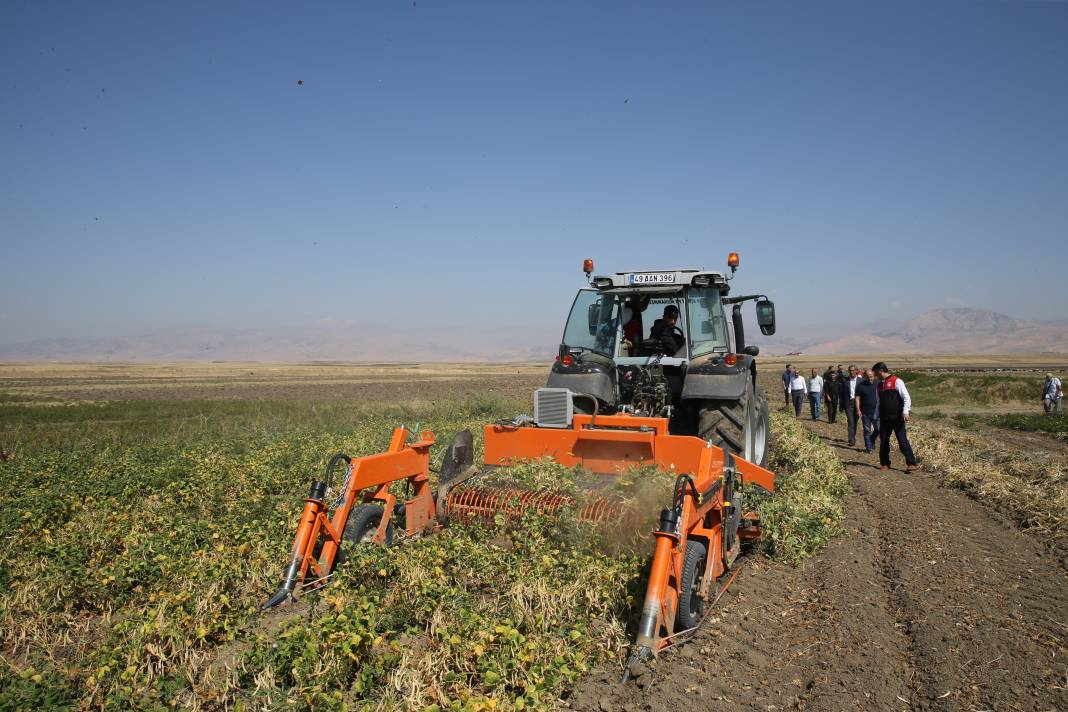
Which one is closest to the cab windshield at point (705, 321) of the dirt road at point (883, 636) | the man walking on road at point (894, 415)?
the dirt road at point (883, 636)

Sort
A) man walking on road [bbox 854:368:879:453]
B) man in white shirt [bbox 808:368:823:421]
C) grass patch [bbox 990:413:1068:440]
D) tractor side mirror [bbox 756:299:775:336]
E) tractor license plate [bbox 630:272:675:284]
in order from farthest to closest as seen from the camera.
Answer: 1. man in white shirt [bbox 808:368:823:421]
2. grass patch [bbox 990:413:1068:440]
3. man walking on road [bbox 854:368:879:453]
4. tractor side mirror [bbox 756:299:775:336]
5. tractor license plate [bbox 630:272:675:284]

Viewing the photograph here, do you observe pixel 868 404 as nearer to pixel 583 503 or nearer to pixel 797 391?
pixel 797 391

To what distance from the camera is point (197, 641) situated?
4.43 metres

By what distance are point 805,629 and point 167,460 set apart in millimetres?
8896

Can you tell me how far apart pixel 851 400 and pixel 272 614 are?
43.5ft

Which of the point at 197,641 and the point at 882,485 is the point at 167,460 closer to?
the point at 197,641

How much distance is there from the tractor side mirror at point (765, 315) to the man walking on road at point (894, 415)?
4.21 m

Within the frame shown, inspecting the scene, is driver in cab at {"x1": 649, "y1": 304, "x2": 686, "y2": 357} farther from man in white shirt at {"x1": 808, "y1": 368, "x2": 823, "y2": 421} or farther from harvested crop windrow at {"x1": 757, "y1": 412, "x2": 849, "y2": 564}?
man in white shirt at {"x1": 808, "y1": 368, "x2": 823, "y2": 421}

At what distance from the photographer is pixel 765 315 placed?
8328mm

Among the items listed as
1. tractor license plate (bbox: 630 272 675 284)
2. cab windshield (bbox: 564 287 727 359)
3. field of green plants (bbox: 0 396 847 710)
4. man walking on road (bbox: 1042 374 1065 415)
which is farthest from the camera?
man walking on road (bbox: 1042 374 1065 415)

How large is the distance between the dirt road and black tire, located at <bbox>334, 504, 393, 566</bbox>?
223 centimetres

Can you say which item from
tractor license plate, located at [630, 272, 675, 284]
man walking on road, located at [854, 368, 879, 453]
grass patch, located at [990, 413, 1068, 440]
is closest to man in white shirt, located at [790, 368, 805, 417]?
grass patch, located at [990, 413, 1068, 440]

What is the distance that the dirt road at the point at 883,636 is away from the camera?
3836 millimetres

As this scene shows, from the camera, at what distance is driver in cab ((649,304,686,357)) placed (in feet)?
25.6
